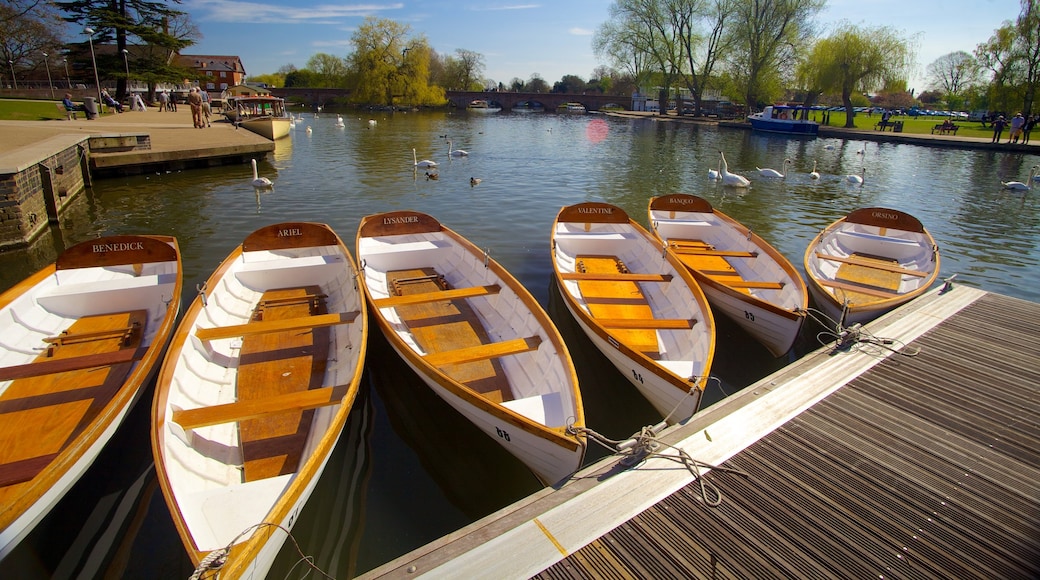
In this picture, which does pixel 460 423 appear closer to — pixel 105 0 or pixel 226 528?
pixel 226 528

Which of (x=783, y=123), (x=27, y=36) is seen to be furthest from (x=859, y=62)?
(x=27, y=36)

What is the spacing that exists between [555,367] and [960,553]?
3.55 m

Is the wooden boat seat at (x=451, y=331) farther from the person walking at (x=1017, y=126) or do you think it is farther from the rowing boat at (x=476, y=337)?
the person walking at (x=1017, y=126)

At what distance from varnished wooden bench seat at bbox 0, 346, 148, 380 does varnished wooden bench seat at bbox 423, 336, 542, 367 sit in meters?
3.58

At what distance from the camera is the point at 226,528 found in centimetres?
351

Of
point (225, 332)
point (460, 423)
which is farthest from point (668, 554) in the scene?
point (225, 332)

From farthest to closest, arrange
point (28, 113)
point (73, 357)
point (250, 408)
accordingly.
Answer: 1. point (28, 113)
2. point (73, 357)
3. point (250, 408)

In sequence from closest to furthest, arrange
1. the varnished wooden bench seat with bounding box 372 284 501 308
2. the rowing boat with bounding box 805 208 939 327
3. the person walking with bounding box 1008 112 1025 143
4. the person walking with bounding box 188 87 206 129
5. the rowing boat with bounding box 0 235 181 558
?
the rowing boat with bounding box 0 235 181 558
the varnished wooden bench seat with bounding box 372 284 501 308
the rowing boat with bounding box 805 208 939 327
the person walking with bounding box 188 87 206 129
the person walking with bounding box 1008 112 1025 143

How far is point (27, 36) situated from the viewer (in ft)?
161

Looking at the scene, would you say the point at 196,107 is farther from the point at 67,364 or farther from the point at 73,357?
the point at 67,364

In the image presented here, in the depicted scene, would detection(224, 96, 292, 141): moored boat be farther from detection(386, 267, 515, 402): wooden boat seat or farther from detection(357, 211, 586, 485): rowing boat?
detection(386, 267, 515, 402): wooden boat seat

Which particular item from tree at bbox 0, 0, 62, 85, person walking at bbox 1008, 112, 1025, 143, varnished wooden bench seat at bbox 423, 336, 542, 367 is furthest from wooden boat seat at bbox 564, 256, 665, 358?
tree at bbox 0, 0, 62, 85

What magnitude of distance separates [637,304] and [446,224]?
828 cm

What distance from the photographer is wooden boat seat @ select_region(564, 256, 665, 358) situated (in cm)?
677
